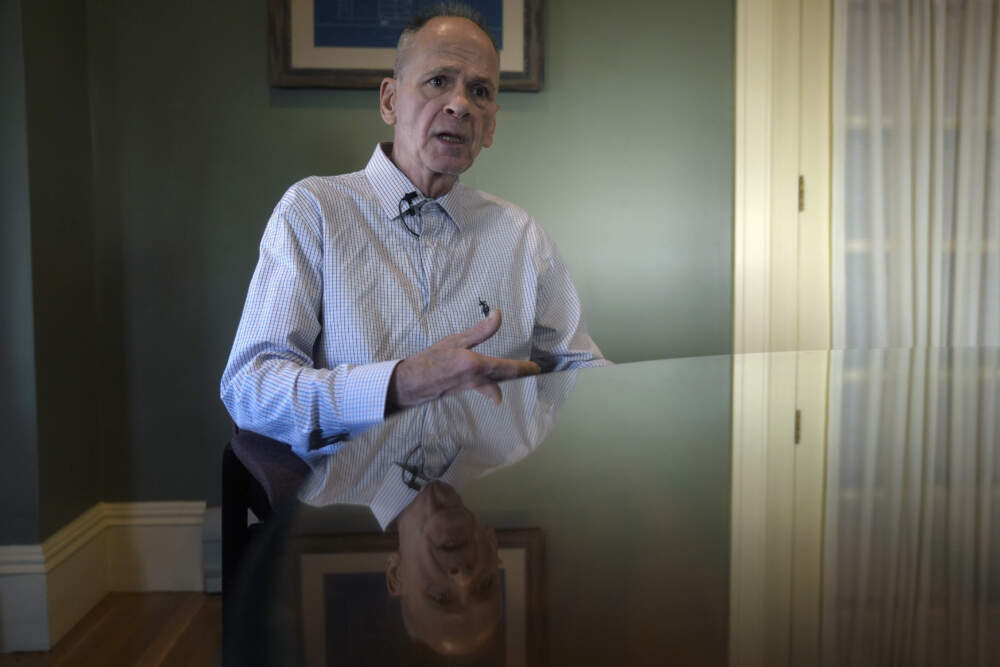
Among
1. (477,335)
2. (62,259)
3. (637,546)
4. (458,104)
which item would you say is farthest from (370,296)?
(637,546)

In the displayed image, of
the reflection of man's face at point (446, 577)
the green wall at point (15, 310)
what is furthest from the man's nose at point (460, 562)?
the green wall at point (15, 310)

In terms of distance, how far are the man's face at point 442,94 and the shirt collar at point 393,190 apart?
5 cm

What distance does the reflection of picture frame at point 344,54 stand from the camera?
2361mm

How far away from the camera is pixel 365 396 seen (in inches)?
50.0

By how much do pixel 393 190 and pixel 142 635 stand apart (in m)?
1.46

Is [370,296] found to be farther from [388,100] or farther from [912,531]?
[912,531]

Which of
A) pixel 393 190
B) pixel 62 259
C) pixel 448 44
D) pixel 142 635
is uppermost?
pixel 448 44

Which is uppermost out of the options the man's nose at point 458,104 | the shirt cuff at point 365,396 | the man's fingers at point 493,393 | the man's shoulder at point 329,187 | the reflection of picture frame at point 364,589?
the man's nose at point 458,104

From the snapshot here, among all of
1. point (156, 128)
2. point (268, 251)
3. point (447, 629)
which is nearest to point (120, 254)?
point (156, 128)

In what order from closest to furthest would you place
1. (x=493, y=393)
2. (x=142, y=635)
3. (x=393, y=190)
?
1. (x=493, y=393)
2. (x=393, y=190)
3. (x=142, y=635)

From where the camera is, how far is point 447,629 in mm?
285

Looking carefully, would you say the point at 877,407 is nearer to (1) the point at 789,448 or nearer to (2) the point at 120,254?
(1) the point at 789,448

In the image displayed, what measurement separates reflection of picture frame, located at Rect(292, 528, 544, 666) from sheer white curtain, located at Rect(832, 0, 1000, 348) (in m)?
2.47

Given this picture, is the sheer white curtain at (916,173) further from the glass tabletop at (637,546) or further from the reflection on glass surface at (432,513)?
the reflection on glass surface at (432,513)
